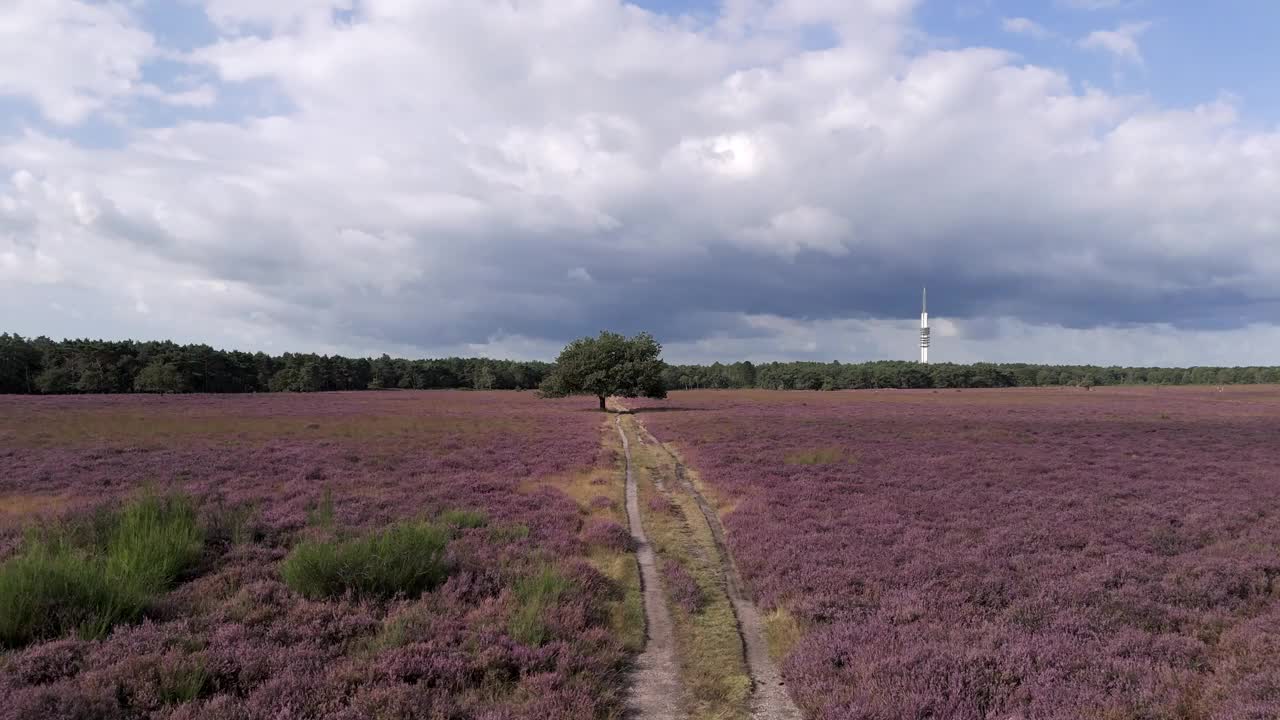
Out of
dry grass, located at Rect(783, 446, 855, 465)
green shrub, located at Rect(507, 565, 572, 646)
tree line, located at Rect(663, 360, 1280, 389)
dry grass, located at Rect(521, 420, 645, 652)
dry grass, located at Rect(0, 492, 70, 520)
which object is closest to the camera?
green shrub, located at Rect(507, 565, 572, 646)

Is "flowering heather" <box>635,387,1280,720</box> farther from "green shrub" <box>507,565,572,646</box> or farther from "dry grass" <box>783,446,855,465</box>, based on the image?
"green shrub" <box>507,565,572,646</box>

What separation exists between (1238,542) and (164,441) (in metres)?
39.3

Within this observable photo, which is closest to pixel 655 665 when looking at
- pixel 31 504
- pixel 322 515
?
pixel 322 515

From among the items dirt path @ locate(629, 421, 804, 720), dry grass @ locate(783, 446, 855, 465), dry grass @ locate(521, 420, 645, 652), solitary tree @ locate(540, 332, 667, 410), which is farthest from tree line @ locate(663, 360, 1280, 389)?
dirt path @ locate(629, 421, 804, 720)

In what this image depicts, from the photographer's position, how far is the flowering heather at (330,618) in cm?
604

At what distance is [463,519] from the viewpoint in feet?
46.4

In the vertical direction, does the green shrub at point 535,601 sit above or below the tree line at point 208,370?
below

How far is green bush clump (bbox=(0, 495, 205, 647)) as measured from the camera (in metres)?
7.34

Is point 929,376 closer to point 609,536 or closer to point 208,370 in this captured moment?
point 208,370

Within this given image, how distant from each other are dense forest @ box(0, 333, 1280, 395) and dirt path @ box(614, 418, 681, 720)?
3208 inches

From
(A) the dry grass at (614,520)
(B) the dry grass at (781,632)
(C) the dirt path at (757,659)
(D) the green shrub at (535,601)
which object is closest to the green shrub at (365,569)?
(D) the green shrub at (535,601)

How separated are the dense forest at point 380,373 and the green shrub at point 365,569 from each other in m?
82.1

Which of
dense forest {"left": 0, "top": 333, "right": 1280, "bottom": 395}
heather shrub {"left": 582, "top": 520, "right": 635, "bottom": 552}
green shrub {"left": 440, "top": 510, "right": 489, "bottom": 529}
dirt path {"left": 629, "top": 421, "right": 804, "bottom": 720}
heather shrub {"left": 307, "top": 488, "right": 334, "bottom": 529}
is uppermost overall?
dense forest {"left": 0, "top": 333, "right": 1280, "bottom": 395}

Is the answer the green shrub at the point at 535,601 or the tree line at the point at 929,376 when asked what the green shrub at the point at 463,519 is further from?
the tree line at the point at 929,376
